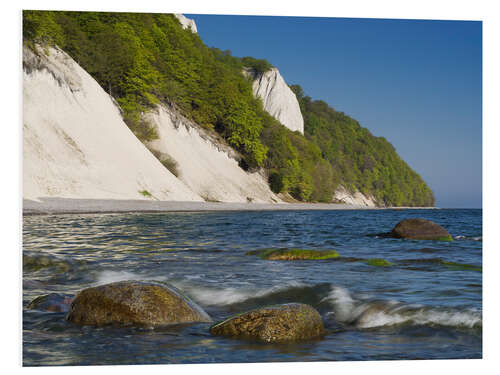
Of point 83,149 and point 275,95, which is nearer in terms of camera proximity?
point 83,149

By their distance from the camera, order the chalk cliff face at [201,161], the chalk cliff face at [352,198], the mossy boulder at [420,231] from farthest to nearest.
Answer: the chalk cliff face at [352,198], the chalk cliff face at [201,161], the mossy boulder at [420,231]

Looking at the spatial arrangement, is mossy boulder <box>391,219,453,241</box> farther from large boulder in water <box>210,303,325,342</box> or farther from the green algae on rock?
large boulder in water <box>210,303,325,342</box>

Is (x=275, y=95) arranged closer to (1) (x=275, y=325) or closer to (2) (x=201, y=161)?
(2) (x=201, y=161)

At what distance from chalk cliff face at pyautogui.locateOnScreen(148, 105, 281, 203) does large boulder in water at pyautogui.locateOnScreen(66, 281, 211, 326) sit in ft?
105

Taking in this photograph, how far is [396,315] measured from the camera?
6418 millimetres

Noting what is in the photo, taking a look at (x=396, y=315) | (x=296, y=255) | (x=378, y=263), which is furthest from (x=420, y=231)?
(x=396, y=315)

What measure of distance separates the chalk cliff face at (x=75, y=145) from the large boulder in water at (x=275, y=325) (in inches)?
506

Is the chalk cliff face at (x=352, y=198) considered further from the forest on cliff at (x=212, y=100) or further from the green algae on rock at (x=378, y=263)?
the green algae on rock at (x=378, y=263)

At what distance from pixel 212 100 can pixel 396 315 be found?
170 feet

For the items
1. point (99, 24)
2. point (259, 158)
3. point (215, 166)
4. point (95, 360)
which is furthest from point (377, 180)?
point (95, 360)

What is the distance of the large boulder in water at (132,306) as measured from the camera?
5.92 metres

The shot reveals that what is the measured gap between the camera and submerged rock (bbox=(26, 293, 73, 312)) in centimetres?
650

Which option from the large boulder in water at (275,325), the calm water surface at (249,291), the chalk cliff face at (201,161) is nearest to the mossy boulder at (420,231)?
the calm water surface at (249,291)

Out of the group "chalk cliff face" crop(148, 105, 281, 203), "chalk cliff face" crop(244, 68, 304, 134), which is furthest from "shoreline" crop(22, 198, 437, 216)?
"chalk cliff face" crop(244, 68, 304, 134)
